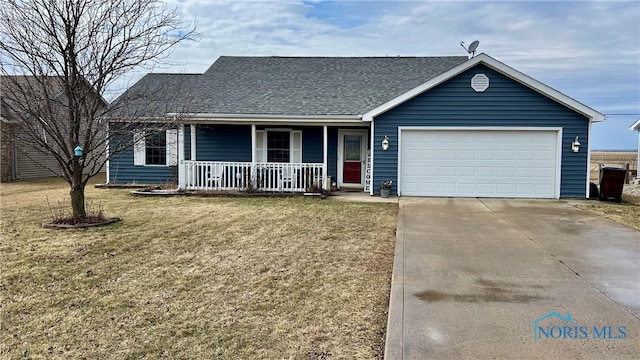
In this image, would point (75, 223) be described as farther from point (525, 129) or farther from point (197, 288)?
point (525, 129)

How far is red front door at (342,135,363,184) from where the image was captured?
14.7m

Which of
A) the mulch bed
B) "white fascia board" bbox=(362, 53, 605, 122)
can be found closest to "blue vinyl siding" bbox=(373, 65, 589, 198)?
"white fascia board" bbox=(362, 53, 605, 122)

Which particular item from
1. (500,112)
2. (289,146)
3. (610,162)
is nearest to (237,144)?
(289,146)

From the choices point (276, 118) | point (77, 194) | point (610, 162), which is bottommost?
point (77, 194)

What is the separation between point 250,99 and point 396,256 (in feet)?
32.5

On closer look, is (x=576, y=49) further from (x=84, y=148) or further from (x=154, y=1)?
(x=84, y=148)

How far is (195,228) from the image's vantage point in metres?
7.81

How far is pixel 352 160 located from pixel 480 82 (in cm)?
471

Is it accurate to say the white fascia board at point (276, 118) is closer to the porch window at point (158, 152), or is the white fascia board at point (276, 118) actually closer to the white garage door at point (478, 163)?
the white garage door at point (478, 163)

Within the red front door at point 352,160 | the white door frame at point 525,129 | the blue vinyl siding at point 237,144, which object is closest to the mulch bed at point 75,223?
the blue vinyl siding at point 237,144

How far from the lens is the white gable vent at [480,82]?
12.0m

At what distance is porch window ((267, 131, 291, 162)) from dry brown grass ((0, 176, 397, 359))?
21.3 ft

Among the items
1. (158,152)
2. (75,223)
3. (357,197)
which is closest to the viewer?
(75,223)

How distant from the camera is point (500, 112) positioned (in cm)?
1213
